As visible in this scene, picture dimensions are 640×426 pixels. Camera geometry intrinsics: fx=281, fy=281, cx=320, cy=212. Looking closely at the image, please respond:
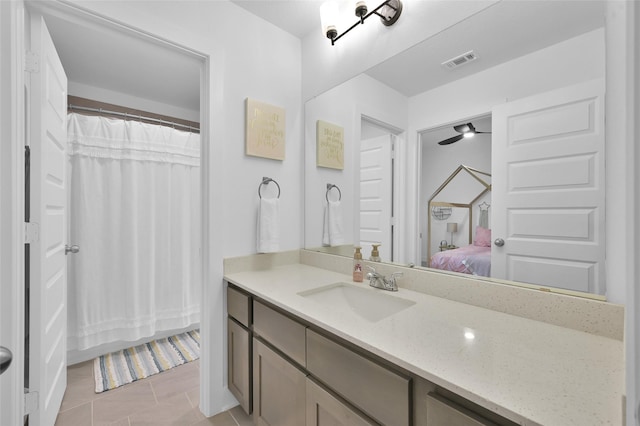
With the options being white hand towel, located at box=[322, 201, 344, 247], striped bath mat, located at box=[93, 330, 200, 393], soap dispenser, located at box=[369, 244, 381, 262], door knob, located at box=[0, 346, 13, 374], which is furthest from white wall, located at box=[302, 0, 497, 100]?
striped bath mat, located at box=[93, 330, 200, 393]

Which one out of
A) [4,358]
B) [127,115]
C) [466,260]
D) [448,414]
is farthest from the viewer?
[127,115]

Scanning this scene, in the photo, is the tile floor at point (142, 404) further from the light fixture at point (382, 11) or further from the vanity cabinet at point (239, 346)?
the light fixture at point (382, 11)

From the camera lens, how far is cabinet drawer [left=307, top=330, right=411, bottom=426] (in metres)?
0.76

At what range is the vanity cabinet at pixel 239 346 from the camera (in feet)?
4.71

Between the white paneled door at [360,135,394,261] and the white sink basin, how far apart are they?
0.25 meters

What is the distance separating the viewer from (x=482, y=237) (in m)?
1.14

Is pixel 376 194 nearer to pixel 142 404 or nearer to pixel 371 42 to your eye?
pixel 371 42

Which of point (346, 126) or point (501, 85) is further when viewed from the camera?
point (346, 126)

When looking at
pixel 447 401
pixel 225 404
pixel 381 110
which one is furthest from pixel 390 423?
pixel 381 110

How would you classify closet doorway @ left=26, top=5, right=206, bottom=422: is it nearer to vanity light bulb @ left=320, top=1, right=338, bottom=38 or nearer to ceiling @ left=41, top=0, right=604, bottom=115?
ceiling @ left=41, top=0, right=604, bottom=115

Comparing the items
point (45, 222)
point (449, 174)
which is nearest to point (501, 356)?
point (449, 174)

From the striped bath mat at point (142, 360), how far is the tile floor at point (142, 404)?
2.4 inches

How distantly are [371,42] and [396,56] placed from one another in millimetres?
226

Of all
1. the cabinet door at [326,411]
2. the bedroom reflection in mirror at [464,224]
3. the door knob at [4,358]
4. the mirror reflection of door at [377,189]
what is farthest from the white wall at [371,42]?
the door knob at [4,358]
